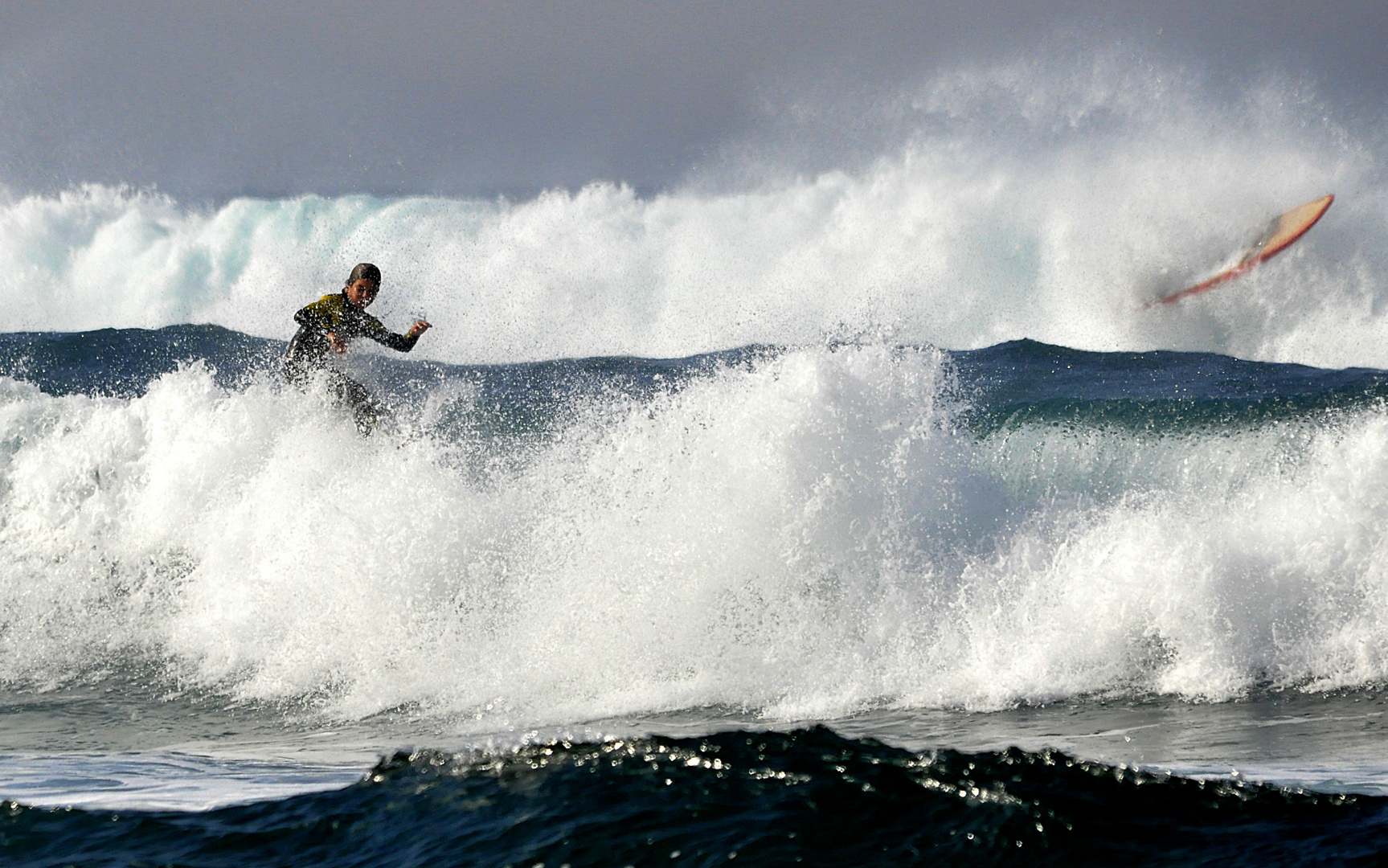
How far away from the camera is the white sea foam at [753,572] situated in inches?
238

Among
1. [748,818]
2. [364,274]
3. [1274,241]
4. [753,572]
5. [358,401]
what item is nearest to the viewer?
[748,818]

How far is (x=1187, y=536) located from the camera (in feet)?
21.7

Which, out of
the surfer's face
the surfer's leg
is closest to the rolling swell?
the surfer's leg

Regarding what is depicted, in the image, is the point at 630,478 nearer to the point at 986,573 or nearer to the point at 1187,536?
the point at 986,573

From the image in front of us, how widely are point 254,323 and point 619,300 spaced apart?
29.5 ft

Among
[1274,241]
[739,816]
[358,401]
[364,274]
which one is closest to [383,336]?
[364,274]

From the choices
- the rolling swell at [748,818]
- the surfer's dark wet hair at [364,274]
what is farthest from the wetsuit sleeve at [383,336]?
the rolling swell at [748,818]

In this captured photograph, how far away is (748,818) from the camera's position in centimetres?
378

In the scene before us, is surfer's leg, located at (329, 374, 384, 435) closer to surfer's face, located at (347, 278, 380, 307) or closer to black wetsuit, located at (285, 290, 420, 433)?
black wetsuit, located at (285, 290, 420, 433)

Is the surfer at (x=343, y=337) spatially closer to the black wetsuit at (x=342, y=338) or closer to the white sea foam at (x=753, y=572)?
the black wetsuit at (x=342, y=338)

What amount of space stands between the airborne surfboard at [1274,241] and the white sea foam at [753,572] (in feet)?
Result: 51.7

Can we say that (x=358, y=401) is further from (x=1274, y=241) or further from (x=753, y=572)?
(x=1274, y=241)

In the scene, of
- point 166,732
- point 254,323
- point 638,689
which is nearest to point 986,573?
point 638,689

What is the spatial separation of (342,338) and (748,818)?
520 centimetres
